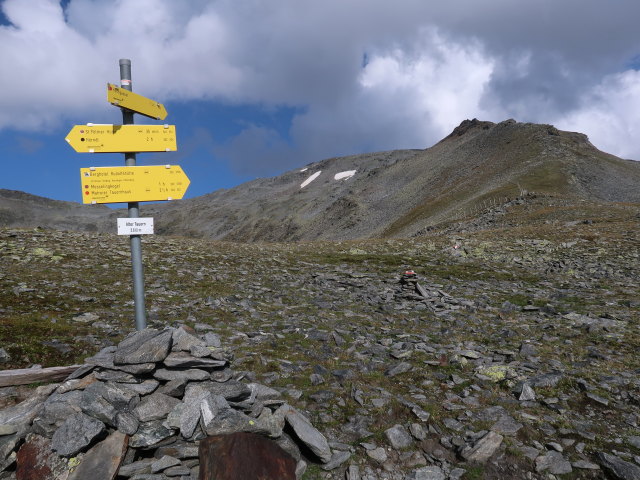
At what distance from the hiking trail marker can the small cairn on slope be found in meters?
1.94

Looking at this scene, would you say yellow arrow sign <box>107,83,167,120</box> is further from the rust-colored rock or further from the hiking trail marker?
the rust-colored rock

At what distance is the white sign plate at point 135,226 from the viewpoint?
27.1ft

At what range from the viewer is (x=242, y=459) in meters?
5.43

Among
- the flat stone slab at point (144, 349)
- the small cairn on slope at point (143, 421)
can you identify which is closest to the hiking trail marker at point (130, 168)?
the flat stone slab at point (144, 349)

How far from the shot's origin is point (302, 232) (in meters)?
125

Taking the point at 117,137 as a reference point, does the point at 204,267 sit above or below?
below

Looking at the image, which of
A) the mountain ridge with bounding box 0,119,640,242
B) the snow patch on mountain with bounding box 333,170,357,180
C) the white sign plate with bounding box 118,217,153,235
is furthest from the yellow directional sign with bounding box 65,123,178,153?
the snow patch on mountain with bounding box 333,170,357,180

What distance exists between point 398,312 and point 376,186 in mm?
118492

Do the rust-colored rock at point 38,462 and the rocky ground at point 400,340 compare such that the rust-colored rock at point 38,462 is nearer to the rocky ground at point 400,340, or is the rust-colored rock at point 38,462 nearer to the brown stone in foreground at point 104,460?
the brown stone in foreground at point 104,460

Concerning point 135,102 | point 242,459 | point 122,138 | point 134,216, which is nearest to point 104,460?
point 242,459

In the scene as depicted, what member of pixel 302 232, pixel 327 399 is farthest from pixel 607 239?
pixel 302 232

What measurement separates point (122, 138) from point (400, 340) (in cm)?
942

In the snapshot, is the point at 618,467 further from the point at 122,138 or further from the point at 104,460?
the point at 122,138

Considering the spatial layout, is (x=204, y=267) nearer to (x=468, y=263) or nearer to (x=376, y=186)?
(x=468, y=263)
